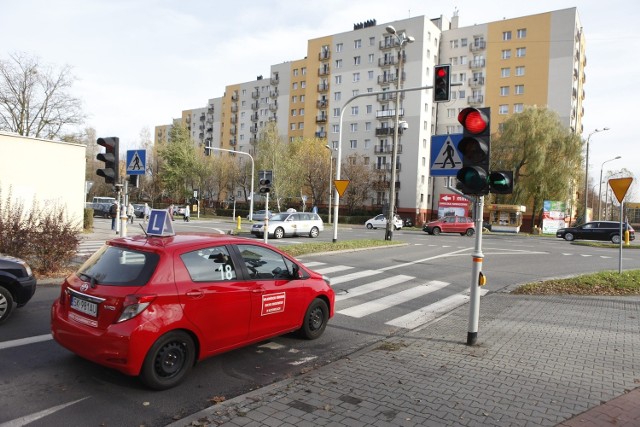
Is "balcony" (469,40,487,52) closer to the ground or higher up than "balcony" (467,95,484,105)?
higher up

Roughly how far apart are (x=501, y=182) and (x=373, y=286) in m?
5.22

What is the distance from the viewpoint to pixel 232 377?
472 cm

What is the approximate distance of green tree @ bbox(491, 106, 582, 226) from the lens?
4356 cm

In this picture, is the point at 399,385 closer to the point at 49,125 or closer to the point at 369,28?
the point at 49,125

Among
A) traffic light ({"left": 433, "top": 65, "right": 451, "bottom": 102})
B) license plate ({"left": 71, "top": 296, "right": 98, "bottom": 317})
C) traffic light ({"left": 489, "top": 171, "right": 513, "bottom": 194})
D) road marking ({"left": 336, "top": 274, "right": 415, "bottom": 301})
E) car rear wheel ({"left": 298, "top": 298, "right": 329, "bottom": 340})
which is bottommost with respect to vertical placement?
road marking ({"left": 336, "top": 274, "right": 415, "bottom": 301})

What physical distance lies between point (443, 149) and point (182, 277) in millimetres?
3983

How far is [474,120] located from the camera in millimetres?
5867

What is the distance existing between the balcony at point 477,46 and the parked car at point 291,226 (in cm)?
4746

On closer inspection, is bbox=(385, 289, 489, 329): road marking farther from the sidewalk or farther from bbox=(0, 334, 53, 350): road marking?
bbox=(0, 334, 53, 350): road marking

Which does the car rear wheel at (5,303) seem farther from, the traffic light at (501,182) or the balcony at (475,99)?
the balcony at (475,99)

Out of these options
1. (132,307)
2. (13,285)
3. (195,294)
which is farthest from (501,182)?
(13,285)

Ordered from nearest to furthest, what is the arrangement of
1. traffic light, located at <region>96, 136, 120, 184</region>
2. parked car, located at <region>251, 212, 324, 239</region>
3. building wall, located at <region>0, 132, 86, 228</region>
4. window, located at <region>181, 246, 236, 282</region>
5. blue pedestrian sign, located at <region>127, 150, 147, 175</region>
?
window, located at <region>181, 246, 236, 282</region>
traffic light, located at <region>96, 136, 120, 184</region>
blue pedestrian sign, located at <region>127, 150, 147, 175</region>
building wall, located at <region>0, 132, 86, 228</region>
parked car, located at <region>251, 212, 324, 239</region>

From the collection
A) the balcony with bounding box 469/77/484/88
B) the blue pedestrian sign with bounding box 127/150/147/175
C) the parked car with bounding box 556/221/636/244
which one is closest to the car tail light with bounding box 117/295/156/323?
the blue pedestrian sign with bounding box 127/150/147/175

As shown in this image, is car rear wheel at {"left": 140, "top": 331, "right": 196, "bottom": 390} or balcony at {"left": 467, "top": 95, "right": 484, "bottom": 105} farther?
balcony at {"left": 467, "top": 95, "right": 484, "bottom": 105}
